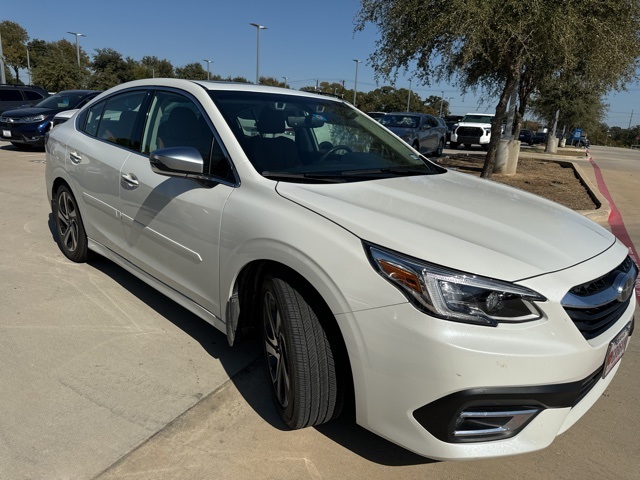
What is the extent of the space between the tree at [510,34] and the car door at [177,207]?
678 centimetres

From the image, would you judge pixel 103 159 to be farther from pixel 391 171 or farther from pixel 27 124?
pixel 27 124

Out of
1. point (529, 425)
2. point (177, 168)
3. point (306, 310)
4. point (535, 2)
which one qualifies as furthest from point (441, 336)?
point (535, 2)

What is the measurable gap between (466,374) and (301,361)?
0.75 m

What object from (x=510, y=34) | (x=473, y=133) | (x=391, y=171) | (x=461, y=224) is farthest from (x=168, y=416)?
(x=473, y=133)

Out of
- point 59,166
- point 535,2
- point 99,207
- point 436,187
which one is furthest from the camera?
point 535,2

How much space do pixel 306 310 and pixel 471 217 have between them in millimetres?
894

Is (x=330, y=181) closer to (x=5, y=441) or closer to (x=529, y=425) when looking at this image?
(x=529, y=425)

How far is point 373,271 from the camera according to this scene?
2027 mm

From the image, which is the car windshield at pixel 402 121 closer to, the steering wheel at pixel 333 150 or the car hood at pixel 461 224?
the steering wheel at pixel 333 150

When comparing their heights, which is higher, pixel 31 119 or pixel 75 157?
pixel 75 157

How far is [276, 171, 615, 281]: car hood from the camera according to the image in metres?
2.02

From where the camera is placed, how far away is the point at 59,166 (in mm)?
4562

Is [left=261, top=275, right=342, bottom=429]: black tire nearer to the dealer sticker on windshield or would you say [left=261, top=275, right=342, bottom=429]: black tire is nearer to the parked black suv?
the dealer sticker on windshield

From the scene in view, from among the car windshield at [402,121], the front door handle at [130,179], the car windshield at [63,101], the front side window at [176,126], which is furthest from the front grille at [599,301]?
the car windshield at [63,101]
